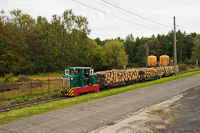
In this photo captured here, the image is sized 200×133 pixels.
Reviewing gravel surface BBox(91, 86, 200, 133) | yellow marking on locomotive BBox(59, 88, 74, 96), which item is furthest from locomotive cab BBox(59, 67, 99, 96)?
gravel surface BBox(91, 86, 200, 133)

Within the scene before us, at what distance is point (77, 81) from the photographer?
55.4 ft

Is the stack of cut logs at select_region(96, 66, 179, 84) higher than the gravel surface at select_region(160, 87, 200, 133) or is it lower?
higher

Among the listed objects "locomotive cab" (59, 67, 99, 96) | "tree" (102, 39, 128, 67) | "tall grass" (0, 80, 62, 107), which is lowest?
"tall grass" (0, 80, 62, 107)

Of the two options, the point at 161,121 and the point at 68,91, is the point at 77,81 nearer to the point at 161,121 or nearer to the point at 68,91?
the point at 68,91

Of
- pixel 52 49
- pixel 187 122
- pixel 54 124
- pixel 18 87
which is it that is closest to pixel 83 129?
pixel 54 124

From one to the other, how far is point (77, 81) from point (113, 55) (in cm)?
4077

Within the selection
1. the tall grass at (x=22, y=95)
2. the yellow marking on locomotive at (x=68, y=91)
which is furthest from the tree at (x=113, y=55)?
the yellow marking on locomotive at (x=68, y=91)

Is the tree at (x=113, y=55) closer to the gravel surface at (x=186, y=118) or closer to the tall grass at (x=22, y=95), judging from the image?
the tall grass at (x=22, y=95)

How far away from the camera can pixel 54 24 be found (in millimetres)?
48000

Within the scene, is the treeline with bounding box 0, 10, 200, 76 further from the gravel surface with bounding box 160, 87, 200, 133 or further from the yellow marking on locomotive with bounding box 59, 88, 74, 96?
the gravel surface with bounding box 160, 87, 200, 133

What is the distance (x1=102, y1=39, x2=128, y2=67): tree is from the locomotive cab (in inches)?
1501

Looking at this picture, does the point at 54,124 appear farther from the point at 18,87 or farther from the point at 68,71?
the point at 18,87

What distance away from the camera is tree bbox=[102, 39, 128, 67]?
56.1m

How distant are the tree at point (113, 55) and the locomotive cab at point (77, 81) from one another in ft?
125
